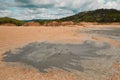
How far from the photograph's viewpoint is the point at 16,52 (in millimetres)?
19422

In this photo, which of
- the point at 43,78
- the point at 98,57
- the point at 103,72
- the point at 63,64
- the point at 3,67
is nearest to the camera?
the point at 43,78

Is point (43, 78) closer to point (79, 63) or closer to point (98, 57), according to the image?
point (79, 63)

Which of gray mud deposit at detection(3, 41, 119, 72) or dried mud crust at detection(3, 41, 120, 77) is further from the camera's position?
gray mud deposit at detection(3, 41, 119, 72)

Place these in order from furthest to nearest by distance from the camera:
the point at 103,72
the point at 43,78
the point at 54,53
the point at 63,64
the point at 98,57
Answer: the point at 54,53
the point at 98,57
the point at 63,64
the point at 103,72
the point at 43,78

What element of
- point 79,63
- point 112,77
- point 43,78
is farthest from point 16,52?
point 112,77

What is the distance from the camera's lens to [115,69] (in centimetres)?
1378

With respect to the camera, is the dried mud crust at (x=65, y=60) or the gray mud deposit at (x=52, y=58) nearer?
the dried mud crust at (x=65, y=60)

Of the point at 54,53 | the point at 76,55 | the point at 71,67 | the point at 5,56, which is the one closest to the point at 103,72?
the point at 71,67

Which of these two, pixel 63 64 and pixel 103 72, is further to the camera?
pixel 63 64

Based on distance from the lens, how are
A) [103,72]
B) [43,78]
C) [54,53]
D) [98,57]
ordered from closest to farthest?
[43,78] → [103,72] → [98,57] → [54,53]

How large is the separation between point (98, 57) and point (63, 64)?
356cm

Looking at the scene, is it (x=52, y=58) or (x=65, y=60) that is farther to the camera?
(x=52, y=58)

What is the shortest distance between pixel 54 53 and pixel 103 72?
662cm

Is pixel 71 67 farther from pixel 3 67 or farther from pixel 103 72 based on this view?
pixel 3 67
